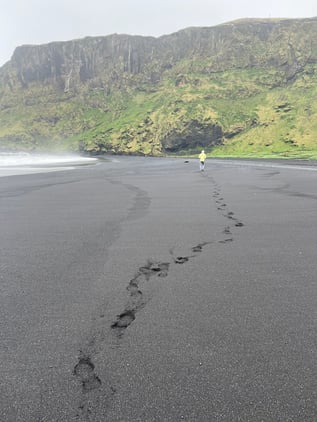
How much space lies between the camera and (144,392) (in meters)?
2.71

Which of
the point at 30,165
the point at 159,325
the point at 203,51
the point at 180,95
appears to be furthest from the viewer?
the point at 203,51

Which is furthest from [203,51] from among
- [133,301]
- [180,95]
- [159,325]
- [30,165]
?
[159,325]

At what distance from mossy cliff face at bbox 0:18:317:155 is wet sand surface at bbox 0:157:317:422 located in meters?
79.7

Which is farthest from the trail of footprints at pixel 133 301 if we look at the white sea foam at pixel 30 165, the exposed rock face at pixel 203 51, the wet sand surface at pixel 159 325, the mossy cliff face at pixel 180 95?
the exposed rock face at pixel 203 51

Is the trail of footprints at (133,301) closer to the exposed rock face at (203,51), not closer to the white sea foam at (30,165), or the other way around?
the white sea foam at (30,165)

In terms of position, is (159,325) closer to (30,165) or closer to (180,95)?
(30,165)

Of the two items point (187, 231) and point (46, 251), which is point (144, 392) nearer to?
point (46, 251)

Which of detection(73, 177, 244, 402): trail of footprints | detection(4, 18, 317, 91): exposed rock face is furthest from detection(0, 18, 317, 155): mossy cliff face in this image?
detection(73, 177, 244, 402): trail of footprints

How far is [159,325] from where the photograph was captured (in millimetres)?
3756

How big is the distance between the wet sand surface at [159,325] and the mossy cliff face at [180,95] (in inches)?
3139

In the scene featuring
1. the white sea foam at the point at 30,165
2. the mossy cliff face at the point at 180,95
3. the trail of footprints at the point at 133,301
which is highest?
the mossy cliff face at the point at 180,95

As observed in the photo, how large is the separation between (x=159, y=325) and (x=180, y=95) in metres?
140

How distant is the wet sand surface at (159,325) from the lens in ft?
8.57

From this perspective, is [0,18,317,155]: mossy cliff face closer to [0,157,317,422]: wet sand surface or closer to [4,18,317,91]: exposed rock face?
[4,18,317,91]: exposed rock face
